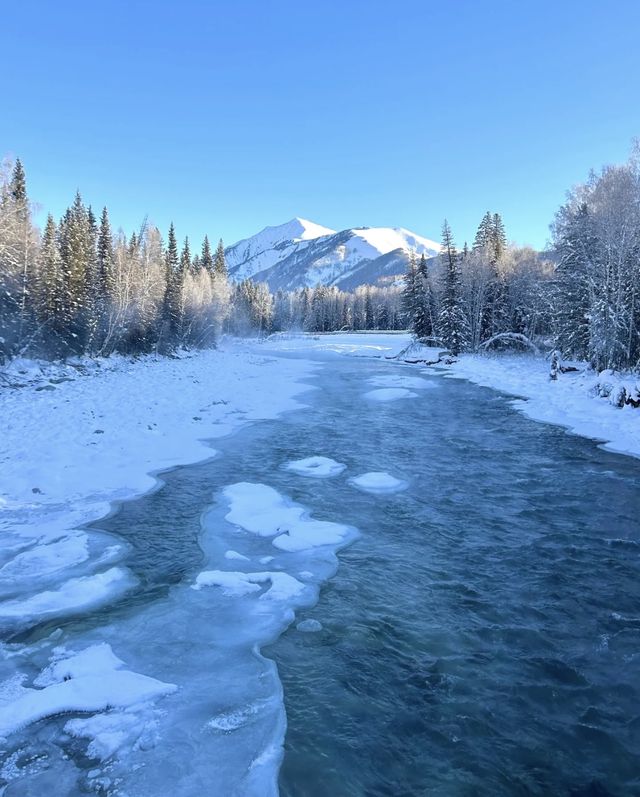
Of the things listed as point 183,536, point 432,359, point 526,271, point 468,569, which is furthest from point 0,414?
point 526,271

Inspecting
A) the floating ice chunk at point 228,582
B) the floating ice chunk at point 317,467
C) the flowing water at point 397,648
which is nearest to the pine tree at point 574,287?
the floating ice chunk at point 317,467

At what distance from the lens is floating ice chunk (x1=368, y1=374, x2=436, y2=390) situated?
28.1m

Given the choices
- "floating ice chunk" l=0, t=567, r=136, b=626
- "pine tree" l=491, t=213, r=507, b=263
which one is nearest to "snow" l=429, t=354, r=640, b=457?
"floating ice chunk" l=0, t=567, r=136, b=626

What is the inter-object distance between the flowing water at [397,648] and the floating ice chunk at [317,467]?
101cm

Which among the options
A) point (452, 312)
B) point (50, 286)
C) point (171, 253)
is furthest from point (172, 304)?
point (452, 312)

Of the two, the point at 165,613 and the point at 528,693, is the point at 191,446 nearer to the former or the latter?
the point at 165,613

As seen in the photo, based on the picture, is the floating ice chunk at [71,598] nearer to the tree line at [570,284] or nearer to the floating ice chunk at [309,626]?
the floating ice chunk at [309,626]

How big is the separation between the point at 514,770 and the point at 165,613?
12.5 feet

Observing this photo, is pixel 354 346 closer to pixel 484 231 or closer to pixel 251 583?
pixel 484 231

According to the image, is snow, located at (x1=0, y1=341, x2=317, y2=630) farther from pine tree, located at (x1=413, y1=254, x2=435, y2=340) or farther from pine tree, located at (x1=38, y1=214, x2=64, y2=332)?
pine tree, located at (x1=413, y1=254, x2=435, y2=340)

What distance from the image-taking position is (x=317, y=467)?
A: 1152 centimetres

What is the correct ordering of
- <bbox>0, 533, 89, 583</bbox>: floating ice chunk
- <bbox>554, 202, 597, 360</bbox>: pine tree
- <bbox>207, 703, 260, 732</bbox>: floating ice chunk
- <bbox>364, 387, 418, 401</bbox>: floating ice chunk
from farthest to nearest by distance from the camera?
<bbox>554, 202, 597, 360</bbox>: pine tree < <bbox>364, 387, 418, 401</bbox>: floating ice chunk < <bbox>0, 533, 89, 583</bbox>: floating ice chunk < <bbox>207, 703, 260, 732</bbox>: floating ice chunk

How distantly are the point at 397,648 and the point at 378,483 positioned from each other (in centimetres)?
537

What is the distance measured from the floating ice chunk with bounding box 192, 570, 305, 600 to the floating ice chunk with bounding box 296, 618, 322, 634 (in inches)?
21.0
